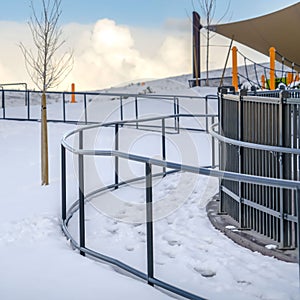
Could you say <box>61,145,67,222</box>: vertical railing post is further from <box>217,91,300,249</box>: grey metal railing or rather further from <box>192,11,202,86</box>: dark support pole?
<box>192,11,202,86</box>: dark support pole

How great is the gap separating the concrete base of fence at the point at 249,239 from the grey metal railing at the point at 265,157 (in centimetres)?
6

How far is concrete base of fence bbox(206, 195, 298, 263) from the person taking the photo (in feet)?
16.1

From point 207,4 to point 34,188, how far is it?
74.4ft

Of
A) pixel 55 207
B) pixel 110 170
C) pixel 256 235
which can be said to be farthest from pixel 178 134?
pixel 256 235

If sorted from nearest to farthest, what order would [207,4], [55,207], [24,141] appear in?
1. [55,207]
2. [24,141]
3. [207,4]

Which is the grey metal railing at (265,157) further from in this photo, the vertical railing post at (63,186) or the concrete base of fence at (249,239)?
the vertical railing post at (63,186)

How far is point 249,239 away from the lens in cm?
530

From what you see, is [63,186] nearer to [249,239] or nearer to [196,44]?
[249,239]

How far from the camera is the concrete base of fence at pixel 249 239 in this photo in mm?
4906

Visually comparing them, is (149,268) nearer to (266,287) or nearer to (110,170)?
(266,287)

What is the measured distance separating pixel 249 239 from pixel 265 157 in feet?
2.52

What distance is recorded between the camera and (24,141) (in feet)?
41.7

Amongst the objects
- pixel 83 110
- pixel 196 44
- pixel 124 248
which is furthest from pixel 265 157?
pixel 196 44

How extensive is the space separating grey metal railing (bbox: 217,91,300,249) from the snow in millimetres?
334
